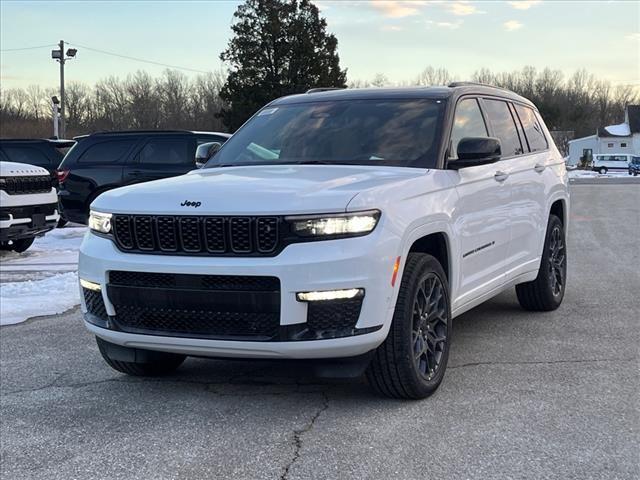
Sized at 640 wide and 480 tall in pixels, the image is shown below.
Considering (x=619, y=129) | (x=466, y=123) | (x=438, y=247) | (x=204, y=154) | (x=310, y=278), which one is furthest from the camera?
(x=619, y=129)

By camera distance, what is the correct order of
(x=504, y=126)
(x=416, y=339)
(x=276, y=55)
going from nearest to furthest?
(x=416, y=339), (x=504, y=126), (x=276, y=55)

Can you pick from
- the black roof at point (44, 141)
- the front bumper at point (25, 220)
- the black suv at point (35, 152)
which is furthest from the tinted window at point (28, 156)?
the front bumper at point (25, 220)

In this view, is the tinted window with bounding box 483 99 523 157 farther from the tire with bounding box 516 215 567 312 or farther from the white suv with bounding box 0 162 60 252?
the white suv with bounding box 0 162 60 252

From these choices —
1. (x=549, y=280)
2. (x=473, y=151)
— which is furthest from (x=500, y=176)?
(x=549, y=280)

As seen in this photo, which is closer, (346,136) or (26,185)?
(346,136)

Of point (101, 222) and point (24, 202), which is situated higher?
point (101, 222)

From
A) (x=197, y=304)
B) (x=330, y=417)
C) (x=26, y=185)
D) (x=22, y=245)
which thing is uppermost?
(x=26, y=185)

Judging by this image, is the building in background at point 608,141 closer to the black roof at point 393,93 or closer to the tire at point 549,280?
the tire at point 549,280

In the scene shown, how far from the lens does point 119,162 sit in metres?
12.7

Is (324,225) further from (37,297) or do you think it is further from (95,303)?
(37,297)

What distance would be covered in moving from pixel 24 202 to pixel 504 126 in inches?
297

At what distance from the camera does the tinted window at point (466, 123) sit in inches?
200

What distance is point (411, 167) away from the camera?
4.68m

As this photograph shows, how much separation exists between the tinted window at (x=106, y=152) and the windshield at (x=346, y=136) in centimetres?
758
